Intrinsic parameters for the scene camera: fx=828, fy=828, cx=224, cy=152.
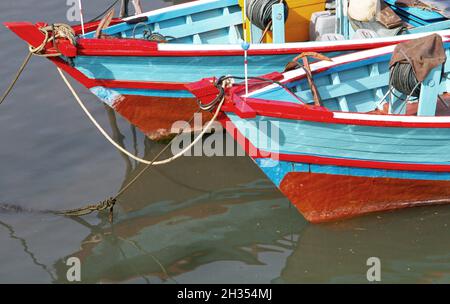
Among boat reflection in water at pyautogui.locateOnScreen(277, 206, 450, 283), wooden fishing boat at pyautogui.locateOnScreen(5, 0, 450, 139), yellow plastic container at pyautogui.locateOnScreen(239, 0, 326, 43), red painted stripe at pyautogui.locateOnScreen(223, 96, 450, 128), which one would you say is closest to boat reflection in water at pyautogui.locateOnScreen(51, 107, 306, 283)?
boat reflection in water at pyautogui.locateOnScreen(277, 206, 450, 283)

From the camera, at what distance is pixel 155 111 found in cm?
1080

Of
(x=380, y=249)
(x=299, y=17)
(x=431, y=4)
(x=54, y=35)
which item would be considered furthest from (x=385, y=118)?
(x=54, y=35)

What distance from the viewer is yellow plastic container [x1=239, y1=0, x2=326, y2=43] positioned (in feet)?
37.1

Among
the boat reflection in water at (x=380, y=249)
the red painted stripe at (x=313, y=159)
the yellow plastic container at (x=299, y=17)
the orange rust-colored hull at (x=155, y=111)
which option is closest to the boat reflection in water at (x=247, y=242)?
the boat reflection in water at (x=380, y=249)

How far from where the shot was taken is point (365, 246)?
870 cm

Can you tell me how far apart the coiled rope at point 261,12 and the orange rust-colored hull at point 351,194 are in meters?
2.82

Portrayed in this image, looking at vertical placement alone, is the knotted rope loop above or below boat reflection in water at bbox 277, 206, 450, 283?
above

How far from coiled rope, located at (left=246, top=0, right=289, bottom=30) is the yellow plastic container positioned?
0.48m

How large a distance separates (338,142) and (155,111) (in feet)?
10.3

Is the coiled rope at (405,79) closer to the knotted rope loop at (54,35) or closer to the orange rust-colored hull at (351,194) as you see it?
the orange rust-colored hull at (351,194)

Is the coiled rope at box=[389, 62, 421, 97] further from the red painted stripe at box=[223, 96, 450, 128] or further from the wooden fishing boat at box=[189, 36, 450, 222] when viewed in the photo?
the red painted stripe at box=[223, 96, 450, 128]

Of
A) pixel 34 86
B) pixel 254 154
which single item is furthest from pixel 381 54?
pixel 34 86

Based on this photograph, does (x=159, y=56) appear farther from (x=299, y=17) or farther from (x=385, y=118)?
(x=385, y=118)

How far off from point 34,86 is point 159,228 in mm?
4734
